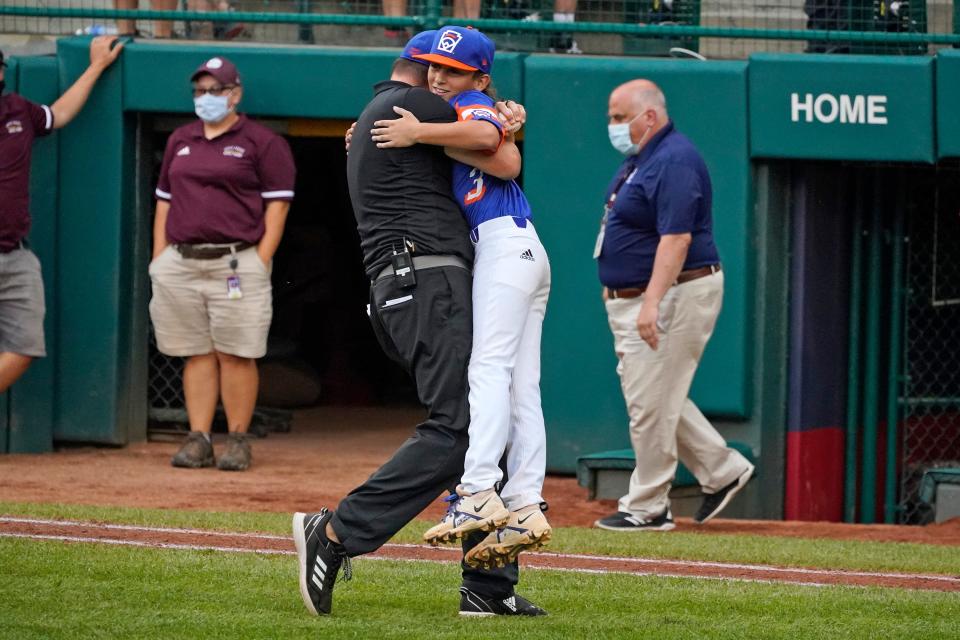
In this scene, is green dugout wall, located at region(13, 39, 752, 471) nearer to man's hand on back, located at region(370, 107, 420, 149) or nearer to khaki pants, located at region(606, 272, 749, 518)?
khaki pants, located at region(606, 272, 749, 518)

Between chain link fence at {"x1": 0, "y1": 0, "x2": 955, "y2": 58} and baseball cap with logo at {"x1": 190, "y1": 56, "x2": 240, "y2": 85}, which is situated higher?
chain link fence at {"x1": 0, "y1": 0, "x2": 955, "y2": 58}

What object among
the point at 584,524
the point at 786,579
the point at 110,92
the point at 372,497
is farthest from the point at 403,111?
the point at 110,92

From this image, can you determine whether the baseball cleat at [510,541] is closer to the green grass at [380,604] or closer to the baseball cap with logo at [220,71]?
the green grass at [380,604]

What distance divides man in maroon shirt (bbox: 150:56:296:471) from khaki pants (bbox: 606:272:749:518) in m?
2.51

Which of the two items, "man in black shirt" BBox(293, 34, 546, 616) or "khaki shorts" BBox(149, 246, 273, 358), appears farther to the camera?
"khaki shorts" BBox(149, 246, 273, 358)

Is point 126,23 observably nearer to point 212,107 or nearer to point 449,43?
point 212,107

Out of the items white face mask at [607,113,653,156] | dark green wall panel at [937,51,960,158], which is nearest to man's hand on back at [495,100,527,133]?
white face mask at [607,113,653,156]

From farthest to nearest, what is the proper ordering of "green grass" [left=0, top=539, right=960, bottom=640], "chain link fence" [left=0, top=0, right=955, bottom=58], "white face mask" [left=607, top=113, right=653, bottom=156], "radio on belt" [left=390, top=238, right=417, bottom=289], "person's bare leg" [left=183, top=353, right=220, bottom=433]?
"chain link fence" [left=0, top=0, right=955, bottom=58], "person's bare leg" [left=183, top=353, right=220, bottom=433], "white face mask" [left=607, top=113, right=653, bottom=156], "radio on belt" [left=390, top=238, right=417, bottom=289], "green grass" [left=0, top=539, right=960, bottom=640]

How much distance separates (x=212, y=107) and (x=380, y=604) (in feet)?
15.1

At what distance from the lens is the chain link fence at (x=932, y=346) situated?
10.3 meters

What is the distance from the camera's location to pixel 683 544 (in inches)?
274

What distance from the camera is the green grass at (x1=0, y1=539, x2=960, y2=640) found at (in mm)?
4660

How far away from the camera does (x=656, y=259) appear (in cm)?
735

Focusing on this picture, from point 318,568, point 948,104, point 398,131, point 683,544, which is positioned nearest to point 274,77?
point 948,104
